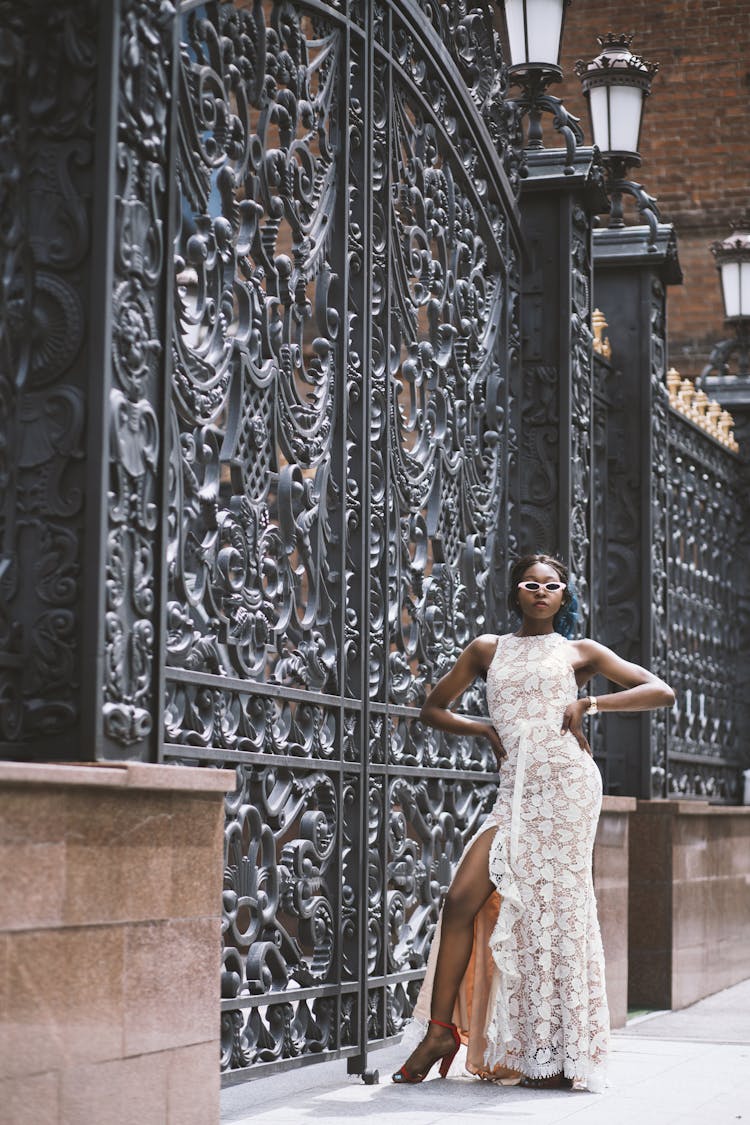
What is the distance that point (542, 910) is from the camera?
6.96 m

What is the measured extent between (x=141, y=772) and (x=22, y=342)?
115 centimetres

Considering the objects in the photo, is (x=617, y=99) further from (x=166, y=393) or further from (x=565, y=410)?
(x=166, y=393)

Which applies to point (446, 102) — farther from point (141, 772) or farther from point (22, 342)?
point (141, 772)

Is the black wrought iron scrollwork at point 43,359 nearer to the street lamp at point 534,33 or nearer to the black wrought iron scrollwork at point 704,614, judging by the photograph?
the street lamp at point 534,33

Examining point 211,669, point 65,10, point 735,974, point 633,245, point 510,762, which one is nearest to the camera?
point 65,10

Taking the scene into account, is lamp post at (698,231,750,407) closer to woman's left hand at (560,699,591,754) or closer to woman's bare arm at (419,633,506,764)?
woman's bare arm at (419,633,506,764)

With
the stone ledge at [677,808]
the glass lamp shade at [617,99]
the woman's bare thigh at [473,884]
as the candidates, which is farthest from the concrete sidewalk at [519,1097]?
the glass lamp shade at [617,99]

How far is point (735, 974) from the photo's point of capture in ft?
40.9

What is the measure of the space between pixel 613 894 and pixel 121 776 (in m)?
5.36

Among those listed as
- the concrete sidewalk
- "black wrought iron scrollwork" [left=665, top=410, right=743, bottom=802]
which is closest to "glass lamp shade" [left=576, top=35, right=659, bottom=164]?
"black wrought iron scrollwork" [left=665, top=410, right=743, bottom=802]

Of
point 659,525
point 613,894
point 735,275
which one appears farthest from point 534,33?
point 735,275

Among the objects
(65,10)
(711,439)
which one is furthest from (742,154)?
(65,10)

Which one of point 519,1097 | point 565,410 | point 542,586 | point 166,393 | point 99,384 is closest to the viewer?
point 99,384

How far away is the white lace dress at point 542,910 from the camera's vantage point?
6.92 meters
